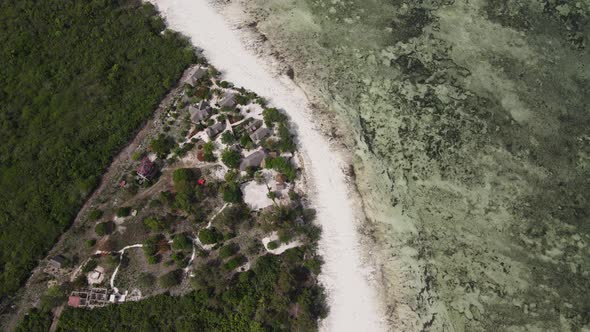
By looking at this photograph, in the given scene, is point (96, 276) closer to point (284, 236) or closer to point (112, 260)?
point (112, 260)

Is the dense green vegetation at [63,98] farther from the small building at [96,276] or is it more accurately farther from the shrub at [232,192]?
the shrub at [232,192]

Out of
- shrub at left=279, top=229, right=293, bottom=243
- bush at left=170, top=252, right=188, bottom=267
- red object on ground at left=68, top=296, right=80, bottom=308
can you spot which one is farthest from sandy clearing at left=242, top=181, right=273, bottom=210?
red object on ground at left=68, top=296, right=80, bottom=308

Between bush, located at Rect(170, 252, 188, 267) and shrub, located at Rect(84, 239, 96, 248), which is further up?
shrub, located at Rect(84, 239, 96, 248)

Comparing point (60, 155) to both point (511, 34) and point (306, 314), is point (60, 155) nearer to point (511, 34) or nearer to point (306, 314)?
point (306, 314)

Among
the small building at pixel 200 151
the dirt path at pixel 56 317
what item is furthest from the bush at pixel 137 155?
the dirt path at pixel 56 317

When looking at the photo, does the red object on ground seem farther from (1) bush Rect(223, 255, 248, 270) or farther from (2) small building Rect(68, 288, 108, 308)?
(1) bush Rect(223, 255, 248, 270)

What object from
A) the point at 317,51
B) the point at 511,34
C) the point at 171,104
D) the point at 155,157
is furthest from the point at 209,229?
the point at 511,34
